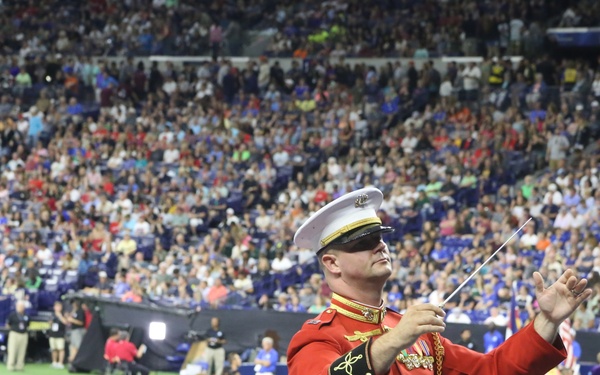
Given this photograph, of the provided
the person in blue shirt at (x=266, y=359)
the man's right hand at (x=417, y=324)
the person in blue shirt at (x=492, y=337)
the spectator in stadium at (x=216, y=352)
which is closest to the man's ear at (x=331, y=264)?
the man's right hand at (x=417, y=324)

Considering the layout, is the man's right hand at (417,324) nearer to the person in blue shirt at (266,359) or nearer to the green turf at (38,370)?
the person in blue shirt at (266,359)

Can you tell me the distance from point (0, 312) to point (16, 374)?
1.53 metres

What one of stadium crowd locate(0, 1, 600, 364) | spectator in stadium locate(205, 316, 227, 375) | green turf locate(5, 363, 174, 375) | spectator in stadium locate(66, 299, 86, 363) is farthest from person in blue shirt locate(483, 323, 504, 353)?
green turf locate(5, 363, 174, 375)

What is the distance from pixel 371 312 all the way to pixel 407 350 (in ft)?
0.54

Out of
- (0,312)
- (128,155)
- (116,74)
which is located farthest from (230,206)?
(116,74)

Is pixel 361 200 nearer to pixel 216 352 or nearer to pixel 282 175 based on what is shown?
pixel 216 352

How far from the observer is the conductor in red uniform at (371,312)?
3811mm

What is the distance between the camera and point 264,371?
1448 centimetres

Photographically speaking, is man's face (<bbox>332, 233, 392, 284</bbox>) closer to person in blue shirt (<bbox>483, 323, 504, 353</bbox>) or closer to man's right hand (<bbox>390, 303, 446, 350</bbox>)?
man's right hand (<bbox>390, 303, 446, 350</bbox>)

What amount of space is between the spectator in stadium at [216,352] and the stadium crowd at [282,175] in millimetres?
1004

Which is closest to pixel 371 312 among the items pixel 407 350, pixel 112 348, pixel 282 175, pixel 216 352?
pixel 407 350

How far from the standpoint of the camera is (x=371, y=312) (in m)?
3.94

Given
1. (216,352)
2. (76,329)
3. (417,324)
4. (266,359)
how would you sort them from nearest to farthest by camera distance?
(417,324), (266,359), (216,352), (76,329)

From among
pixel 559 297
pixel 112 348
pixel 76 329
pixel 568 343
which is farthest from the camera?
pixel 76 329
